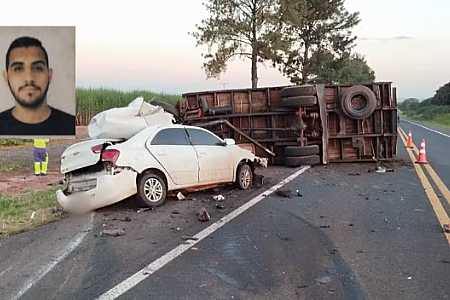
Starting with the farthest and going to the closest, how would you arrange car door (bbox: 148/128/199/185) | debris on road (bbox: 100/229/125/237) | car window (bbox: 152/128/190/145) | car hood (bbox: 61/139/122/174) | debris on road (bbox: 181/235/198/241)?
car window (bbox: 152/128/190/145) → car door (bbox: 148/128/199/185) → car hood (bbox: 61/139/122/174) → debris on road (bbox: 100/229/125/237) → debris on road (bbox: 181/235/198/241)

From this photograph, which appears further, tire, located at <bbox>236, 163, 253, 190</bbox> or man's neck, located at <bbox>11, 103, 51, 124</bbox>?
man's neck, located at <bbox>11, 103, 51, 124</bbox>

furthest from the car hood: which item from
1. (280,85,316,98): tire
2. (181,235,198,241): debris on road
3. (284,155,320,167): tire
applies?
(280,85,316,98): tire

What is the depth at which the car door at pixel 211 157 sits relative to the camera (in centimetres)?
1115

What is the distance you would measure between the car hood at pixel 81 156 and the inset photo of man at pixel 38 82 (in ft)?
30.1

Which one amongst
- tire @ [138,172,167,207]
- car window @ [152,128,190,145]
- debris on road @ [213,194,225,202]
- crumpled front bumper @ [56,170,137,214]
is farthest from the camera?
debris on road @ [213,194,225,202]

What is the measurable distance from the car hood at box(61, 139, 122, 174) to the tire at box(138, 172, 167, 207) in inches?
33.9

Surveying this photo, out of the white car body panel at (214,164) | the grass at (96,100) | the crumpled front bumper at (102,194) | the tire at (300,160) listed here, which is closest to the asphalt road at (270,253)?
the crumpled front bumper at (102,194)

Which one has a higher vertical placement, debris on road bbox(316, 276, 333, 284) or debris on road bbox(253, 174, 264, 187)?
Result: debris on road bbox(253, 174, 264, 187)

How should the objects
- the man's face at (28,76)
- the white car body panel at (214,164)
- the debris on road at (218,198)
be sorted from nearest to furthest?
the debris on road at (218,198), the white car body panel at (214,164), the man's face at (28,76)

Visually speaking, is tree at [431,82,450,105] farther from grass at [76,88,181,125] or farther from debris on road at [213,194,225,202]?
debris on road at [213,194,225,202]

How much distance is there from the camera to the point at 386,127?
677 inches

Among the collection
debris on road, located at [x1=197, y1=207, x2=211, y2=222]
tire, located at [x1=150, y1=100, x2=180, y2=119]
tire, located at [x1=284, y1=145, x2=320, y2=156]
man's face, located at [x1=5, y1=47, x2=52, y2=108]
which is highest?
man's face, located at [x1=5, y1=47, x2=52, y2=108]

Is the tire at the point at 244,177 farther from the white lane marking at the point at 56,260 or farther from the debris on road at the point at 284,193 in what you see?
the white lane marking at the point at 56,260

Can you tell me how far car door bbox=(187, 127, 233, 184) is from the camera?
11.1 m
